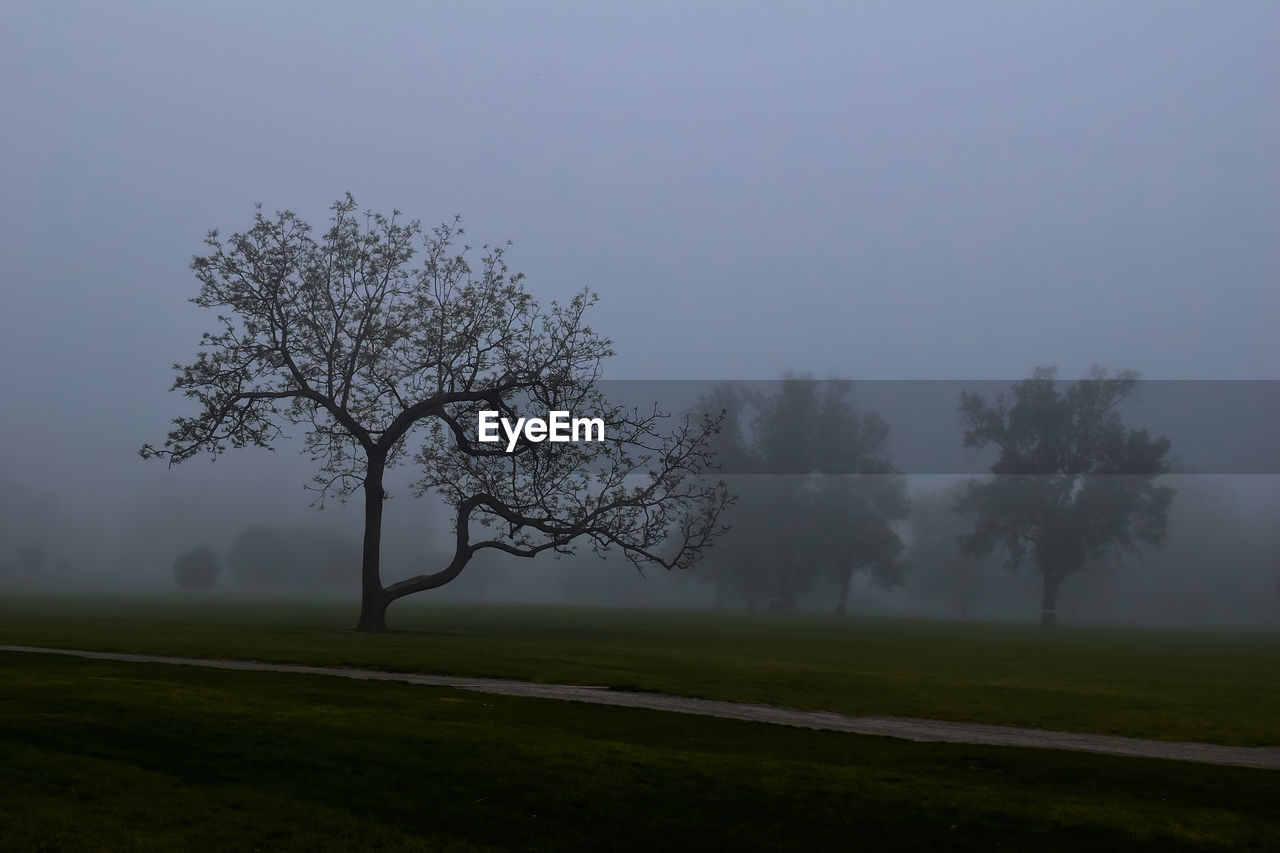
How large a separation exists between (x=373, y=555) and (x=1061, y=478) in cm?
6469

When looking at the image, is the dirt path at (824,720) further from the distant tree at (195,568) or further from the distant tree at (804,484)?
the distant tree at (195,568)

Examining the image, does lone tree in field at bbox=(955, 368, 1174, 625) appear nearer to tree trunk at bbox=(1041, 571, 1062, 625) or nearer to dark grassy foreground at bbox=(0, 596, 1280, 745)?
tree trunk at bbox=(1041, 571, 1062, 625)

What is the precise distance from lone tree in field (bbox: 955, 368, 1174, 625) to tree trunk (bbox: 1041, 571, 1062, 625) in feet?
0.28

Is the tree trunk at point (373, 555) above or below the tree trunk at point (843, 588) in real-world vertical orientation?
above

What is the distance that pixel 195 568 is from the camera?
145500mm

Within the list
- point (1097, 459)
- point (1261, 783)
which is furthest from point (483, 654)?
point (1097, 459)

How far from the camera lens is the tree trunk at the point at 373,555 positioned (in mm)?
46781

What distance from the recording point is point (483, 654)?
35188 mm

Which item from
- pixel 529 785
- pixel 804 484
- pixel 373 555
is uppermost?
pixel 804 484

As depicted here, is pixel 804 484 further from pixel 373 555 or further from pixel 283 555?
pixel 283 555

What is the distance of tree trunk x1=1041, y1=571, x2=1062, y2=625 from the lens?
90.6 metres

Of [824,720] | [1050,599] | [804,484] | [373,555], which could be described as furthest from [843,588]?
[824,720]

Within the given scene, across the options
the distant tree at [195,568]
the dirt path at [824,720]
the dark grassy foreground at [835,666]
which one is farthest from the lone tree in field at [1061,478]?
the distant tree at [195,568]

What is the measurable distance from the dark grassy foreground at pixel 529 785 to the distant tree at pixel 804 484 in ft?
258
